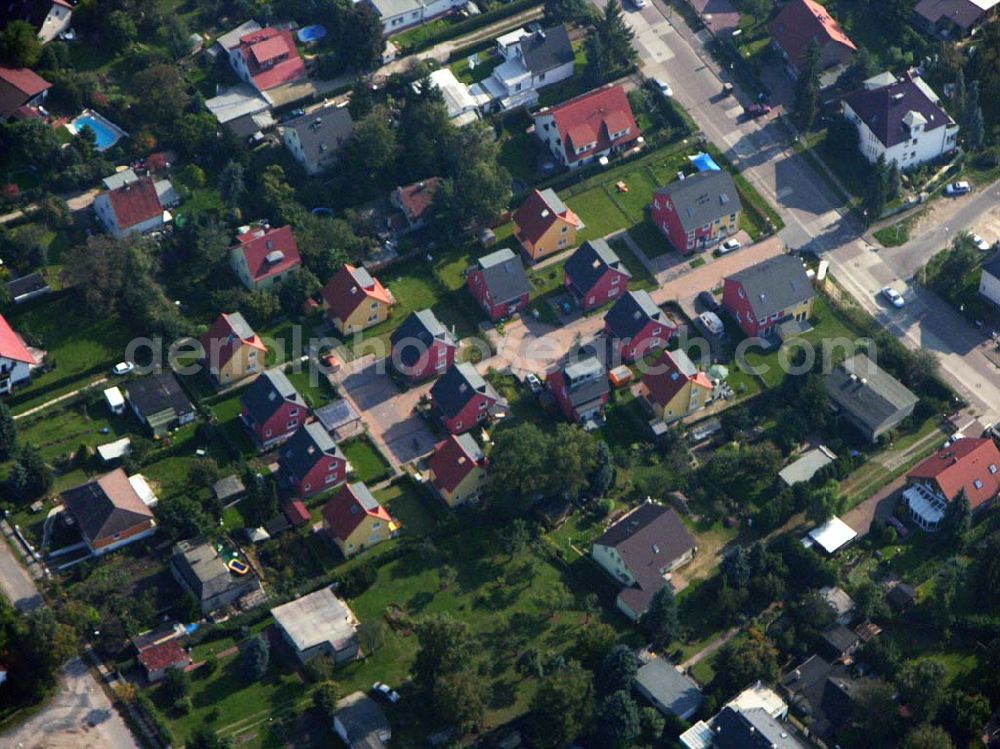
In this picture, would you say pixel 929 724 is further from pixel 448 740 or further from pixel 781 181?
pixel 781 181

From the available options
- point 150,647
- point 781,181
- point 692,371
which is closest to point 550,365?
point 692,371

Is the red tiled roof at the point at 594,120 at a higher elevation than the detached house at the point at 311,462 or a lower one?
higher

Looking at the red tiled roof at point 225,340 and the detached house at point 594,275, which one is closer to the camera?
the red tiled roof at point 225,340

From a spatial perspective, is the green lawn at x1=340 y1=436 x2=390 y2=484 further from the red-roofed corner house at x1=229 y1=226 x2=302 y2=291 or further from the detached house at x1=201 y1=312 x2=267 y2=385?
the red-roofed corner house at x1=229 y1=226 x2=302 y2=291

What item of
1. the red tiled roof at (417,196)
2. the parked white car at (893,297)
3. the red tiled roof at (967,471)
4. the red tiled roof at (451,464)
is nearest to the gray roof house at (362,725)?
the red tiled roof at (451,464)

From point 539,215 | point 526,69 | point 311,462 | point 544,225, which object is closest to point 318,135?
point 539,215

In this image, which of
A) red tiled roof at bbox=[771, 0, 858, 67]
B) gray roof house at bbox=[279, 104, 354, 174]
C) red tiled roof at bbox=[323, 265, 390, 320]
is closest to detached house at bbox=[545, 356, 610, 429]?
red tiled roof at bbox=[323, 265, 390, 320]

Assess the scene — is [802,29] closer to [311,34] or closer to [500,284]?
[500,284]

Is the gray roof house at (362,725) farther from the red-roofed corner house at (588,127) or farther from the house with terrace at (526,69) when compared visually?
the house with terrace at (526,69)
